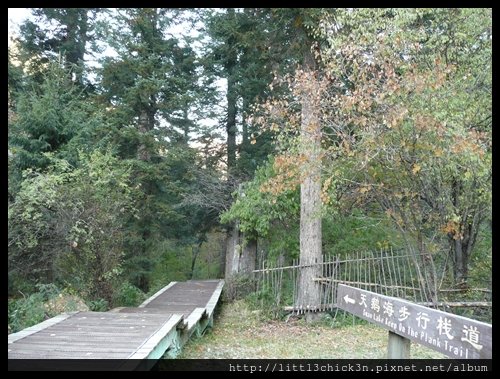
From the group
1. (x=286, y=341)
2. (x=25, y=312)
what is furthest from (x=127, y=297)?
(x=286, y=341)

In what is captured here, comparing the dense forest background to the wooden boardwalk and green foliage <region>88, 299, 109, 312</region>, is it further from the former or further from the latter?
the wooden boardwalk

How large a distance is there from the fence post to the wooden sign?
146 millimetres

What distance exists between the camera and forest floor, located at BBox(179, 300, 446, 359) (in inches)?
225

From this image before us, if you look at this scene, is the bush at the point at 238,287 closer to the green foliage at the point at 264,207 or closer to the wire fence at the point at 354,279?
the wire fence at the point at 354,279

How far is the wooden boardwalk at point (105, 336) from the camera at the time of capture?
420 centimetres

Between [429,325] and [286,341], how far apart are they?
3.93 m

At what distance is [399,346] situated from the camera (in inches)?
149

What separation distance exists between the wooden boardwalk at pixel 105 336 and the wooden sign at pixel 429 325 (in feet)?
7.33

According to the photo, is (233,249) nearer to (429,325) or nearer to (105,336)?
(105,336)

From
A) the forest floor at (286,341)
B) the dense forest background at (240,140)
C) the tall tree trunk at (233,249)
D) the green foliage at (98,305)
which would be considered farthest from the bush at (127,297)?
the tall tree trunk at (233,249)

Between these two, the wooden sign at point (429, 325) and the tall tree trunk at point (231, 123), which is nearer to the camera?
the wooden sign at point (429, 325)
